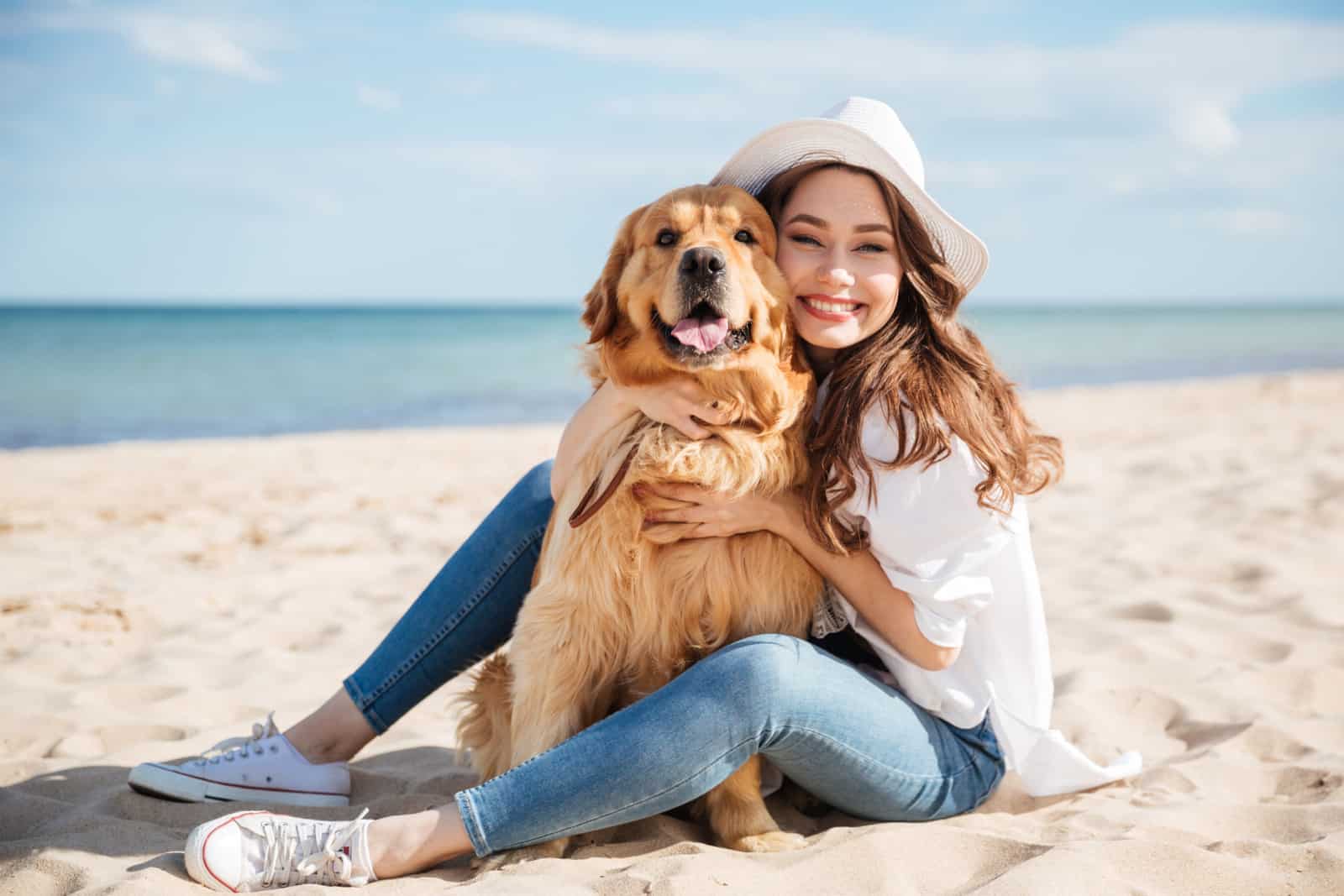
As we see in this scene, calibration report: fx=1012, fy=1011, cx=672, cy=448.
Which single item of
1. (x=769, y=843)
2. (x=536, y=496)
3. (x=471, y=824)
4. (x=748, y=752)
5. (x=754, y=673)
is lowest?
(x=769, y=843)

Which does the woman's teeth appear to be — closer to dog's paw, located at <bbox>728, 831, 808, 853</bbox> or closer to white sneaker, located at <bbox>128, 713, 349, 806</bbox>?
dog's paw, located at <bbox>728, 831, 808, 853</bbox>

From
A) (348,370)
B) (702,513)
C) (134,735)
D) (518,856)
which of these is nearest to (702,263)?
(702,513)

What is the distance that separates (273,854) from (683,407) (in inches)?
51.1

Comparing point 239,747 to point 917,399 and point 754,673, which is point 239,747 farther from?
point 917,399

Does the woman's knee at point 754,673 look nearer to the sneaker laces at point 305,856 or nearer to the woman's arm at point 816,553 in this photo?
the woman's arm at point 816,553

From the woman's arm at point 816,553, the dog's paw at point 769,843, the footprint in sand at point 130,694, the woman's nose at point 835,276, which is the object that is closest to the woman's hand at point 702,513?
the woman's arm at point 816,553

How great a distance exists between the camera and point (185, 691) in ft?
10.8

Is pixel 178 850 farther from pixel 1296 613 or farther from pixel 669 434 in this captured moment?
pixel 1296 613

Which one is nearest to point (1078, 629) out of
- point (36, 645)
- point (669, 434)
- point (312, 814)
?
point (669, 434)

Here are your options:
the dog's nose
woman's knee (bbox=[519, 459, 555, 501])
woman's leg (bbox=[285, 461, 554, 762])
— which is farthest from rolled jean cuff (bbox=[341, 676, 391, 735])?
the dog's nose

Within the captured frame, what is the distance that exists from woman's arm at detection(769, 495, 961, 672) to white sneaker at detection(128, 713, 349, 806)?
137 centimetres

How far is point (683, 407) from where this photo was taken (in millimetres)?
2373

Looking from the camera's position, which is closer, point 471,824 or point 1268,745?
point 471,824

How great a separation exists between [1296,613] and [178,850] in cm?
361
